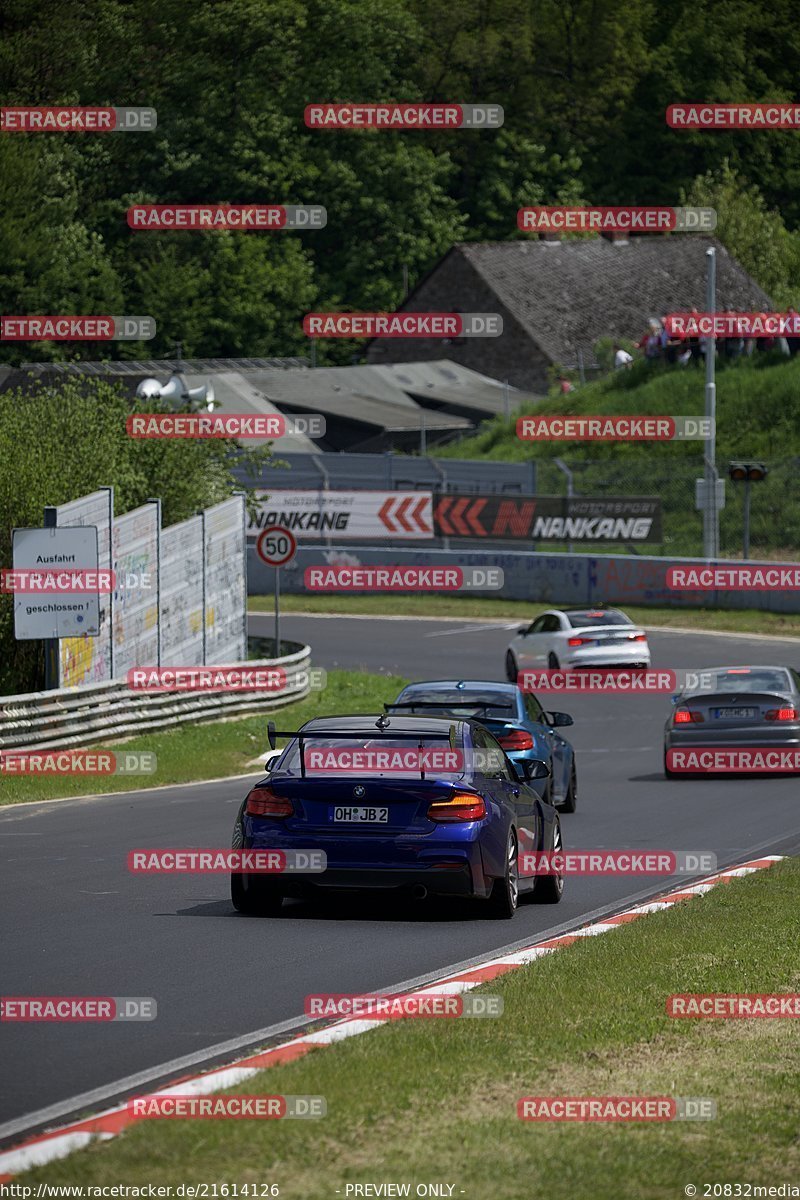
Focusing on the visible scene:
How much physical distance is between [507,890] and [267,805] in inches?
66.0

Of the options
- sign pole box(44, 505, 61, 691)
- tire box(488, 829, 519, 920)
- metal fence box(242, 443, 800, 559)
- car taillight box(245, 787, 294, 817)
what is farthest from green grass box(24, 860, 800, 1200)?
metal fence box(242, 443, 800, 559)

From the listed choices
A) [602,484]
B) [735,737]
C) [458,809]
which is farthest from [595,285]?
[458,809]

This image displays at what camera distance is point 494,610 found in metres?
48.8

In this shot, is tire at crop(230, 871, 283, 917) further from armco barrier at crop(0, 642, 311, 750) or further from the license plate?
armco barrier at crop(0, 642, 311, 750)

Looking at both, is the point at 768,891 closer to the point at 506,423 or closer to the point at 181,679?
the point at 181,679

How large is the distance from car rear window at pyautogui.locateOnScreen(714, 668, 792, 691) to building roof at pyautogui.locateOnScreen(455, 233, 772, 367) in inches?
2274

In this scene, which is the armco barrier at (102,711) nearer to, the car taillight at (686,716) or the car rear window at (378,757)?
the car taillight at (686,716)

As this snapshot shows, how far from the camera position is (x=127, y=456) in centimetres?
3325

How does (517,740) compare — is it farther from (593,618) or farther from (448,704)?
(593,618)

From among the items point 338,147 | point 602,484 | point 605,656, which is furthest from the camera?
point 338,147

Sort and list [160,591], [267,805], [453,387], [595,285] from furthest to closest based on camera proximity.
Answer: [595,285]
[453,387]
[160,591]
[267,805]

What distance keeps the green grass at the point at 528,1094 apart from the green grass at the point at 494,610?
114 ft

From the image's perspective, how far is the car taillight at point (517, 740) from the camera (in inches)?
749

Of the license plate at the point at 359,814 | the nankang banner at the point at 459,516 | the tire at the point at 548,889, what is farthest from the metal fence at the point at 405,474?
the license plate at the point at 359,814
